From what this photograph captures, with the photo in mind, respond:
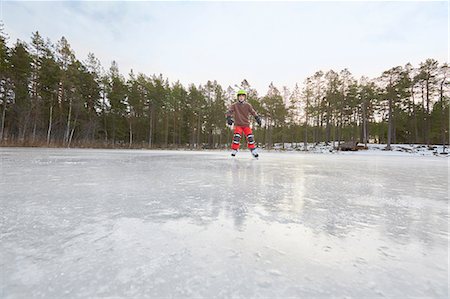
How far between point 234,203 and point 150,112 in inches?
1265

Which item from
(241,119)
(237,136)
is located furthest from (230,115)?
(237,136)

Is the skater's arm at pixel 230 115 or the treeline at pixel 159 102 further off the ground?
the treeline at pixel 159 102

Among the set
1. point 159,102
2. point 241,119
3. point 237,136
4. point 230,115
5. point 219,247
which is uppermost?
point 159,102

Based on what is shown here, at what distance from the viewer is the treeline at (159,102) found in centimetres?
1933

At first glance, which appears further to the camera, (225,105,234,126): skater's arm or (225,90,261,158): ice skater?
(225,90,261,158): ice skater

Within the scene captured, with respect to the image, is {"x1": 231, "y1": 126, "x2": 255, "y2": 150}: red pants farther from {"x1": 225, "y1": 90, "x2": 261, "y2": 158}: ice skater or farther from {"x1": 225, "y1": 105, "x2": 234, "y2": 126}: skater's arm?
{"x1": 225, "y1": 105, "x2": 234, "y2": 126}: skater's arm

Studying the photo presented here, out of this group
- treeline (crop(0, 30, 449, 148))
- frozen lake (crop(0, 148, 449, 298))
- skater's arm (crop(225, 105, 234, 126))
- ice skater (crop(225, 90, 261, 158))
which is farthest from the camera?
treeline (crop(0, 30, 449, 148))

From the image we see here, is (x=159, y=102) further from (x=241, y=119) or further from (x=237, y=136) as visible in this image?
(x=237, y=136)

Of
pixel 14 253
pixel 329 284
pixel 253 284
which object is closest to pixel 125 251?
pixel 14 253

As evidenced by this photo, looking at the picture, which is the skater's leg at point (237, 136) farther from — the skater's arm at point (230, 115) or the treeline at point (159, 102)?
the treeline at point (159, 102)

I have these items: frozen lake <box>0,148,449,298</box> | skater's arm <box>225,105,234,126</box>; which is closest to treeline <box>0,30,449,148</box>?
skater's arm <box>225,105,234,126</box>

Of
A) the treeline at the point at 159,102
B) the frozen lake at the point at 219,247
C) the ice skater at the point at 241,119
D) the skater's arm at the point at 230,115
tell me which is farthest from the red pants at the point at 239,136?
the treeline at the point at 159,102

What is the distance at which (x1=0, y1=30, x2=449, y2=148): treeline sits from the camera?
19.3 meters

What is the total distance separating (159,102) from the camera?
32.3 metres
